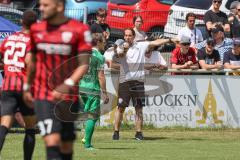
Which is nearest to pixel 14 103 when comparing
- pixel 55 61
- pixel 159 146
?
pixel 55 61

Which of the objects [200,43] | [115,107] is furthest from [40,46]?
[200,43]

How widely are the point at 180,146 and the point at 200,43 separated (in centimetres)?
475

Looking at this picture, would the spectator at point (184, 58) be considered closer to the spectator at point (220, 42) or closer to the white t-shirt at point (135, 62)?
the spectator at point (220, 42)

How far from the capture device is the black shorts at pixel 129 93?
19281 mm

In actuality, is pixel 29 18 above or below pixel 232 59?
below

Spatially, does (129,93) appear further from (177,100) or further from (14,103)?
(14,103)

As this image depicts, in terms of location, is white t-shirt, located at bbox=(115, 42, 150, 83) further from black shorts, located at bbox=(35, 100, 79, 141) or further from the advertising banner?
black shorts, located at bbox=(35, 100, 79, 141)

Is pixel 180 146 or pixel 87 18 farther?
pixel 87 18

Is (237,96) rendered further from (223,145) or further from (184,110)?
(223,145)

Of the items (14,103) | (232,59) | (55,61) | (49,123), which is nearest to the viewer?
(49,123)

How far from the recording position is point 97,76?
16.9 metres

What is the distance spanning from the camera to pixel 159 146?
57.3 feet

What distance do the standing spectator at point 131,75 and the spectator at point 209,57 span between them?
1.93 metres

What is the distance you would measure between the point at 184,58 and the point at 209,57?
2.25 feet
